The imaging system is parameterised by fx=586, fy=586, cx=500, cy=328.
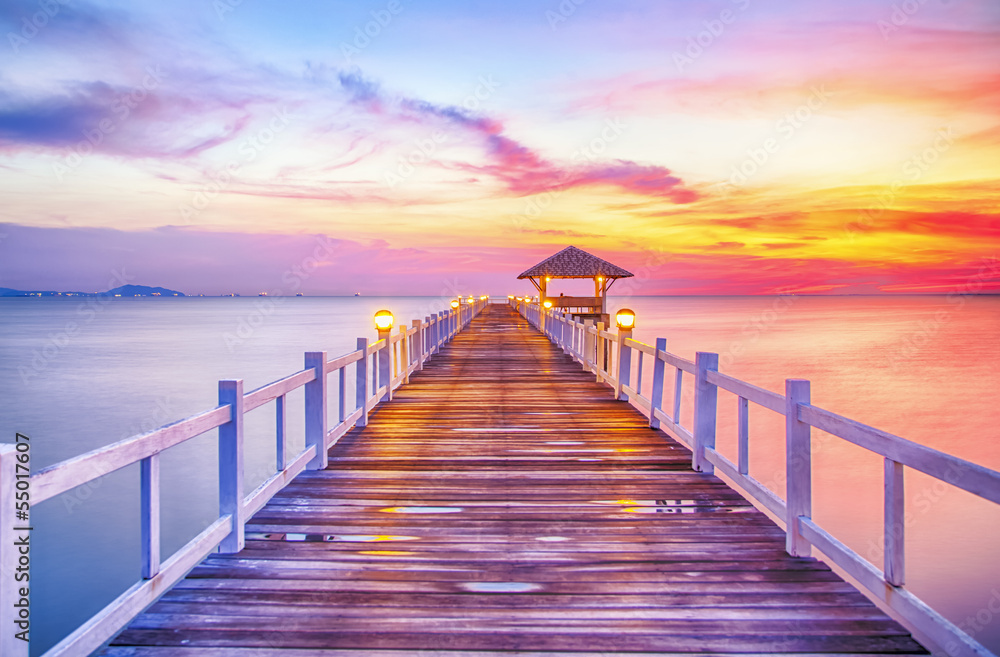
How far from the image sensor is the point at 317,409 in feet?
18.8

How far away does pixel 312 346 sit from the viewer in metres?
47.0

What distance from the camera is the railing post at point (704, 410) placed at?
5.67 metres

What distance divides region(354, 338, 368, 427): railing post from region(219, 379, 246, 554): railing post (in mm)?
3237

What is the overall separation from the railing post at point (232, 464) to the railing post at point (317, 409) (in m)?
1.60

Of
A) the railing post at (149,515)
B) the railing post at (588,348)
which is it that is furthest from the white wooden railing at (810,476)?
the railing post at (588,348)

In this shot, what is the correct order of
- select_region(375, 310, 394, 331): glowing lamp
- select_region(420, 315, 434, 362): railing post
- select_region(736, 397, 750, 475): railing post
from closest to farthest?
select_region(736, 397, 750, 475): railing post < select_region(375, 310, 394, 331): glowing lamp < select_region(420, 315, 434, 362): railing post

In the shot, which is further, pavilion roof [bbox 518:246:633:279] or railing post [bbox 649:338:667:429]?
pavilion roof [bbox 518:246:633:279]

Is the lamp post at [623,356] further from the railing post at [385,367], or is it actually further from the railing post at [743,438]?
the railing post at [743,438]

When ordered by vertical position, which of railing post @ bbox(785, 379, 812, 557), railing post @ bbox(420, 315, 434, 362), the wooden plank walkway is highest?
railing post @ bbox(420, 315, 434, 362)

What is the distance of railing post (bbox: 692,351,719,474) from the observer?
18.6 feet

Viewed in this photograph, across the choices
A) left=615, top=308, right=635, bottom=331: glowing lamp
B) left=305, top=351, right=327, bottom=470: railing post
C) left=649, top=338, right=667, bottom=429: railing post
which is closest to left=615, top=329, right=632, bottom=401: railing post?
left=615, top=308, right=635, bottom=331: glowing lamp

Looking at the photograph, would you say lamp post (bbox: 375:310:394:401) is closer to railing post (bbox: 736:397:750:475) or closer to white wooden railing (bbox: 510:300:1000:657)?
white wooden railing (bbox: 510:300:1000:657)

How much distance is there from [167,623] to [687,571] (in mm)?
2951

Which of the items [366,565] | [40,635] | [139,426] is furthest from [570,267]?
[366,565]
